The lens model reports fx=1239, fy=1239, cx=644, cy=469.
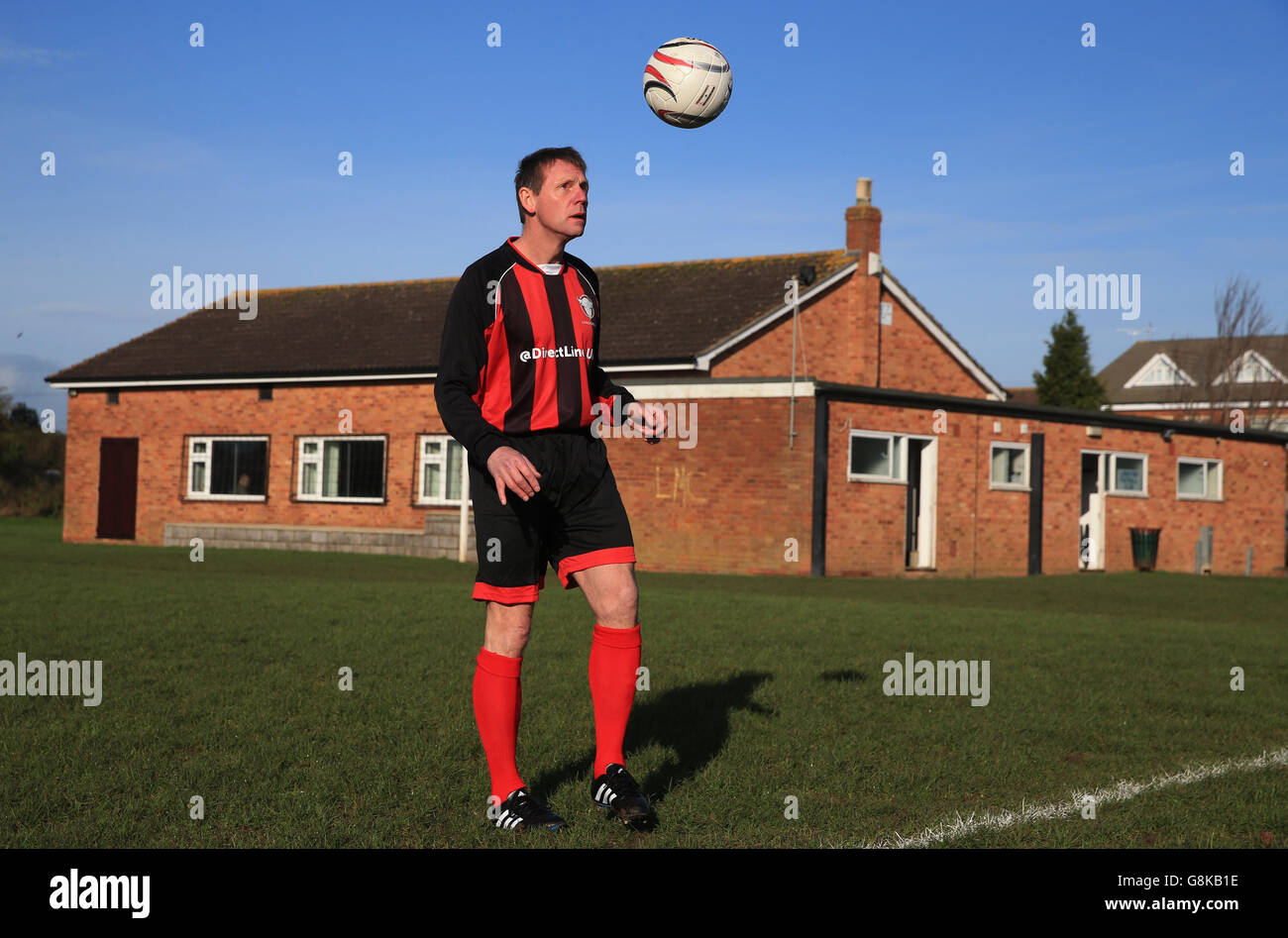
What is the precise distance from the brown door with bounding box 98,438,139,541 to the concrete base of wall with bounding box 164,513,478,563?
1600 mm

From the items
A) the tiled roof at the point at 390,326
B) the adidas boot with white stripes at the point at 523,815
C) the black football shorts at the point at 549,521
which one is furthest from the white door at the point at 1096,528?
the adidas boot with white stripes at the point at 523,815

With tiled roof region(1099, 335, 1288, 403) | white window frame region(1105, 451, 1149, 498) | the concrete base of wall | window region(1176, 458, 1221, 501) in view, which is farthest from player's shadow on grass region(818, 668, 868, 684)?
tiled roof region(1099, 335, 1288, 403)

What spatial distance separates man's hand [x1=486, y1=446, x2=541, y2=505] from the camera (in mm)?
4008

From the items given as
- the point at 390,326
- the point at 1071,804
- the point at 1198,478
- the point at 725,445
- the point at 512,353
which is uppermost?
the point at 390,326

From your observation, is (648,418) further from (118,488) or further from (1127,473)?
(118,488)

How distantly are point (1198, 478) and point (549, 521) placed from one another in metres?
27.6

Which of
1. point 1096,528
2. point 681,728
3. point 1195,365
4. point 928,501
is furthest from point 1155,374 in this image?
point 681,728

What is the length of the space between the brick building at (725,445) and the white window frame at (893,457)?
0.17ft

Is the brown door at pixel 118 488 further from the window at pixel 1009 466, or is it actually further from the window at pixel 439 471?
the window at pixel 1009 466

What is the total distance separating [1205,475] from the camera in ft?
94.7

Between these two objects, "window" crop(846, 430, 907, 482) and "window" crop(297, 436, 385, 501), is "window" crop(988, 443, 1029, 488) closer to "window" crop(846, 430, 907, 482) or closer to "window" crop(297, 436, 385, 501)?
"window" crop(846, 430, 907, 482)

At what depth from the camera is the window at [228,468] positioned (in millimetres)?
28781

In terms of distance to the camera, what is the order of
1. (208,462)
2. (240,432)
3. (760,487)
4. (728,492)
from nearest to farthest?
(760,487), (728,492), (240,432), (208,462)
